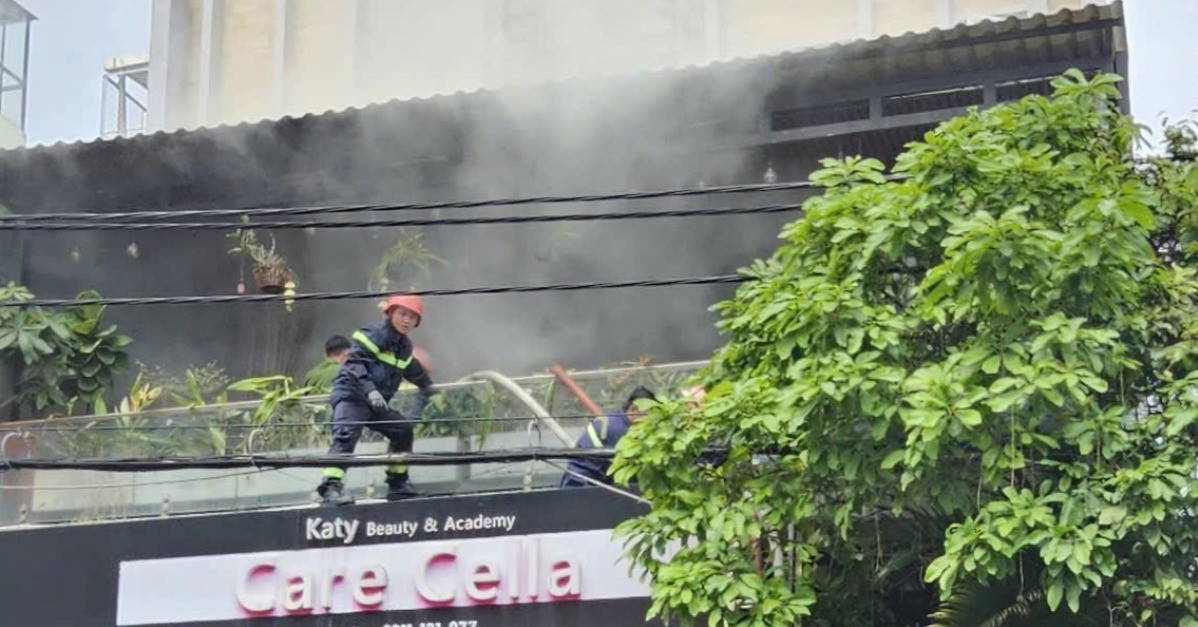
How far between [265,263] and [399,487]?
12.7 feet

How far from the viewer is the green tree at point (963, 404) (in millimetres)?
7418

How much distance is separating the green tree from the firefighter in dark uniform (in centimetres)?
141

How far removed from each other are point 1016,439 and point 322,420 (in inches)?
210

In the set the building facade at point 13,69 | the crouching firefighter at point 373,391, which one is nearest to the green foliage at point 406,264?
the crouching firefighter at point 373,391

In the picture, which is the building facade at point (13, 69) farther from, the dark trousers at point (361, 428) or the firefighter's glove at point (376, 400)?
the firefighter's glove at point (376, 400)

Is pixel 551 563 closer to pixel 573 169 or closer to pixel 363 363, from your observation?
pixel 363 363

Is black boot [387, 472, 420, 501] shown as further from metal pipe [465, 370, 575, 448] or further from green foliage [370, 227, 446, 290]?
green foliage [370, 227, 446, 290]

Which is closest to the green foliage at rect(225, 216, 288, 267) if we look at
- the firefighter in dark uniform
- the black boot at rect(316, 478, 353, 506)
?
the black boot at rect(316, 478, 353, 506)

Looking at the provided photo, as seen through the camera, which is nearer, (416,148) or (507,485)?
(507,485)

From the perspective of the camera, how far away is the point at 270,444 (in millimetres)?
11188

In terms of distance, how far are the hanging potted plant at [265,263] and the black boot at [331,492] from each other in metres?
3.54

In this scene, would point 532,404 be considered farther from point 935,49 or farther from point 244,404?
point 935,49

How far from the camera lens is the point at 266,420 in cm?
1120

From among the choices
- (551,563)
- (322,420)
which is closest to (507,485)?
(551,563)
